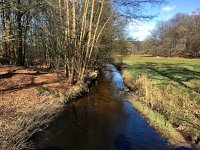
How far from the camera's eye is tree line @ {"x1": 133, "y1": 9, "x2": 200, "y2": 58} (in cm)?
9169

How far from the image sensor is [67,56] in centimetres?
2050

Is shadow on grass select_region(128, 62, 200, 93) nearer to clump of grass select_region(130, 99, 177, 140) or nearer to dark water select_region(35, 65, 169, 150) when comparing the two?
clump of grass select_region(130, 99, 177, 140)

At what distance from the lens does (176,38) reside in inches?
4067

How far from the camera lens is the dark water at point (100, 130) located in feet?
33.8

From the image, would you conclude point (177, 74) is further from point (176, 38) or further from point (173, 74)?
point (176, 38)

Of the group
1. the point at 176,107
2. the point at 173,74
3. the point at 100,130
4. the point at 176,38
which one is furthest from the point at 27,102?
the point at 176,38

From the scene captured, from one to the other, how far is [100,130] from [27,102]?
403 centimetres

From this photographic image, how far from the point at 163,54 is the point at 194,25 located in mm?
12932

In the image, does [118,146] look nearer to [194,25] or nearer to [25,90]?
[25,90]

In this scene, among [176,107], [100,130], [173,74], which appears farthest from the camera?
[173,74]

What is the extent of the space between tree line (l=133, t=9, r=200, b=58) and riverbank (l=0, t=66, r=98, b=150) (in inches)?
2686

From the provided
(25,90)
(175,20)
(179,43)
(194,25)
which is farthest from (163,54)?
(25,90)

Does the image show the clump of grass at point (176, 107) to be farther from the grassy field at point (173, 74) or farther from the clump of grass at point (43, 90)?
the clump of grass at point (43, 90)

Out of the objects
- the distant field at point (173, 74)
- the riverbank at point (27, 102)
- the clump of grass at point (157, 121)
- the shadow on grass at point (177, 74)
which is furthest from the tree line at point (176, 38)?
the clump of grass at point (157, 121)
